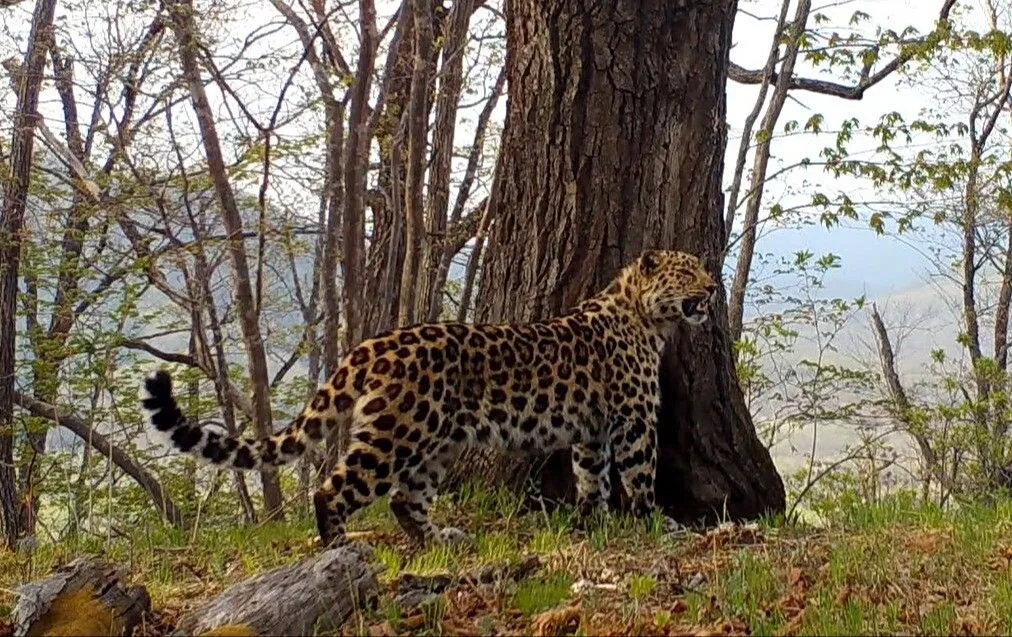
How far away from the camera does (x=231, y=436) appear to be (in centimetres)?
589

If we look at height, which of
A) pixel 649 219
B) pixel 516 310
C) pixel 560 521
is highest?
pixel 649 219

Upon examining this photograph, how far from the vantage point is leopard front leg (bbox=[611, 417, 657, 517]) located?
273 inches

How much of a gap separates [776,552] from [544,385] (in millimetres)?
1941

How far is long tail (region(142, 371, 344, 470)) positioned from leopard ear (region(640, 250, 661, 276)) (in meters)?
2.28

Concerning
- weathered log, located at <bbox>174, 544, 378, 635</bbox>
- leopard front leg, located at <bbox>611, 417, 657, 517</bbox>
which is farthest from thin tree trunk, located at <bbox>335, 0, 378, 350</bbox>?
weathered log, located at <bbox>174, 544, 378, 635</bbox>

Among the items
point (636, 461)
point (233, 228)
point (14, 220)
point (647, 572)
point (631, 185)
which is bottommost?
point (647, 572)

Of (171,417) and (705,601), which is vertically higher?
(171,417)

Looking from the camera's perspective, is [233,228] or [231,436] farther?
[233,228]

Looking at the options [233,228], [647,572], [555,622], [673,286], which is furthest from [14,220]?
[555,622]

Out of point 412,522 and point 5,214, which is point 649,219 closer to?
point 412,522

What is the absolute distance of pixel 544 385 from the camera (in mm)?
6637

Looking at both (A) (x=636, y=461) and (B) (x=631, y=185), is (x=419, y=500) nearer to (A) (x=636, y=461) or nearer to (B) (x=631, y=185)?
(A) (x=636, y=461)

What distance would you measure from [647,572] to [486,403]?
5.88 feet

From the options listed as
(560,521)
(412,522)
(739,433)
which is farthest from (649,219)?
(412,522)
